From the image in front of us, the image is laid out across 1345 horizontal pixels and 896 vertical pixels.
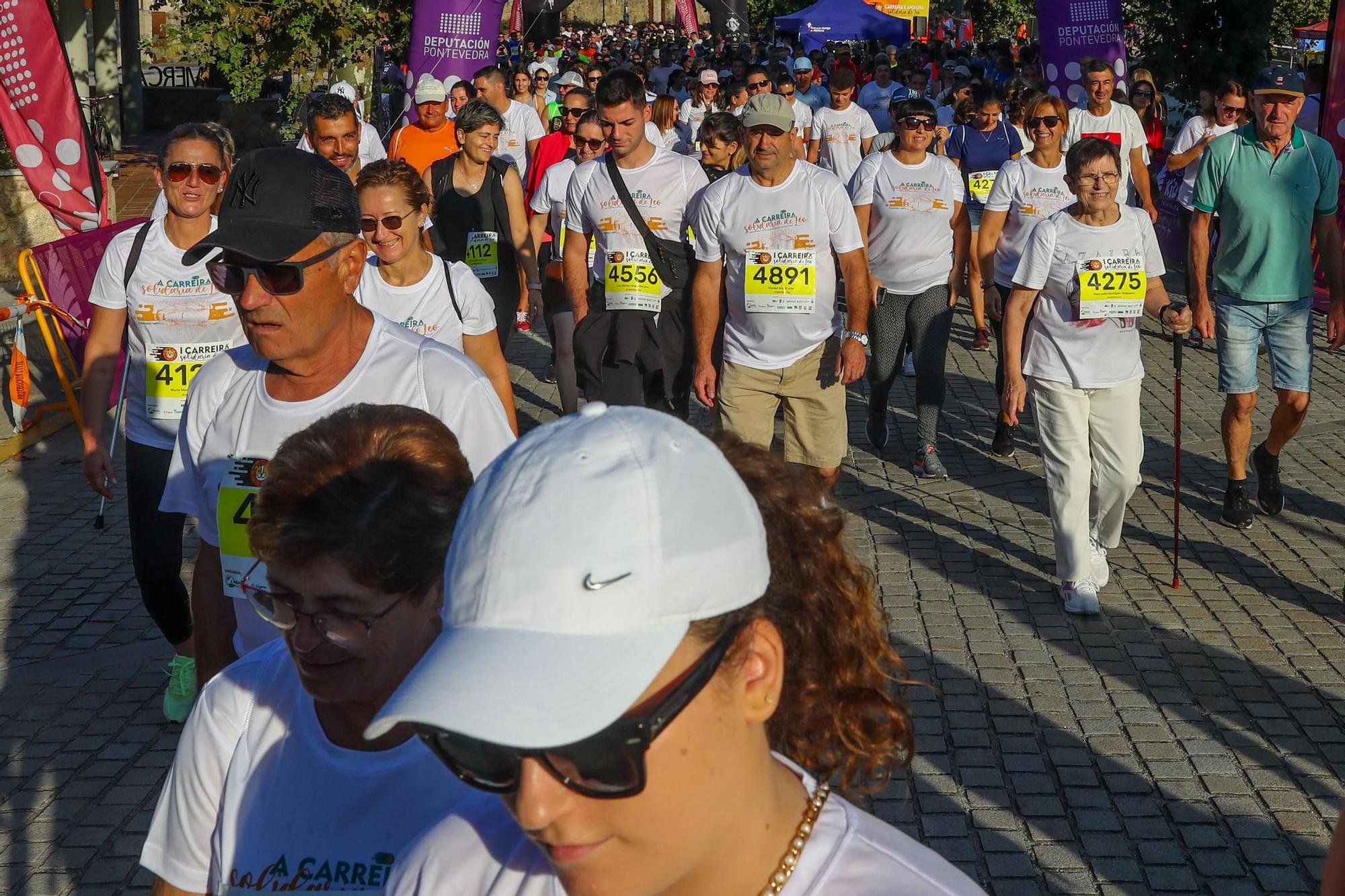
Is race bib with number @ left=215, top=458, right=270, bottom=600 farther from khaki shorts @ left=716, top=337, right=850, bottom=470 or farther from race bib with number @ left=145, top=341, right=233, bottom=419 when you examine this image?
khaki shorts @ left=716, top=337, right=850, bottom=470

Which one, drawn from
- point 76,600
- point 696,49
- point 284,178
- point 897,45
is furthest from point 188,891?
point 696,49

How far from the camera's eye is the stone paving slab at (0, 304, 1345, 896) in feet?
14.3

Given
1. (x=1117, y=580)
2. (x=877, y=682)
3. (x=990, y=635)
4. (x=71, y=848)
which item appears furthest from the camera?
(x=1117, y=580)

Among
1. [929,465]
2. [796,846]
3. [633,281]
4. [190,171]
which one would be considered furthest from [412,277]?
[796,846]

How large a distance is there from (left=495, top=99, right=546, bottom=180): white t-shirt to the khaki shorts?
6.56 metres

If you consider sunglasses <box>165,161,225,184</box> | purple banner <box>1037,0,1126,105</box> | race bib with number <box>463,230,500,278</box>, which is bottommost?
race bib with number <box>463,230,500,278</box>

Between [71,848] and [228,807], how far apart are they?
2.69m

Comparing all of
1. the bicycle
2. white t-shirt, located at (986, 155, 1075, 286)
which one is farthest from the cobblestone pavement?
the bicycle

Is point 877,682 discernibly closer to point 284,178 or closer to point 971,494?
point 284,178

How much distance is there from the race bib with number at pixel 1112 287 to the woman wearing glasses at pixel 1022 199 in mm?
2380

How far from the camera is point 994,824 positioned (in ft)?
14.7

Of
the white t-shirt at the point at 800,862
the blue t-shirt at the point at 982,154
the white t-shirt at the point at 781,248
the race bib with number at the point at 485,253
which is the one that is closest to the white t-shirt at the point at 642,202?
the white t-shirt at the point at 781,248

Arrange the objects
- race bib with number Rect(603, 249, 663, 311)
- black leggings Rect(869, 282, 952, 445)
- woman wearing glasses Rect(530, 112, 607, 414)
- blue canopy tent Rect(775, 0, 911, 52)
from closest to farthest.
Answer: race bib with number Rect(603, 249, 663, 311) < black leggings Rect(869, 282, 952, 445) < woman wearing glasses Rect(530, 112, 607, 414) < blue canopy tent Rect(775, 0, 911, 52)

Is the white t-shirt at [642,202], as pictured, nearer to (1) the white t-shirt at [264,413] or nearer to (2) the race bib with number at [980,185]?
(2) the race bib with number at [980,185]
